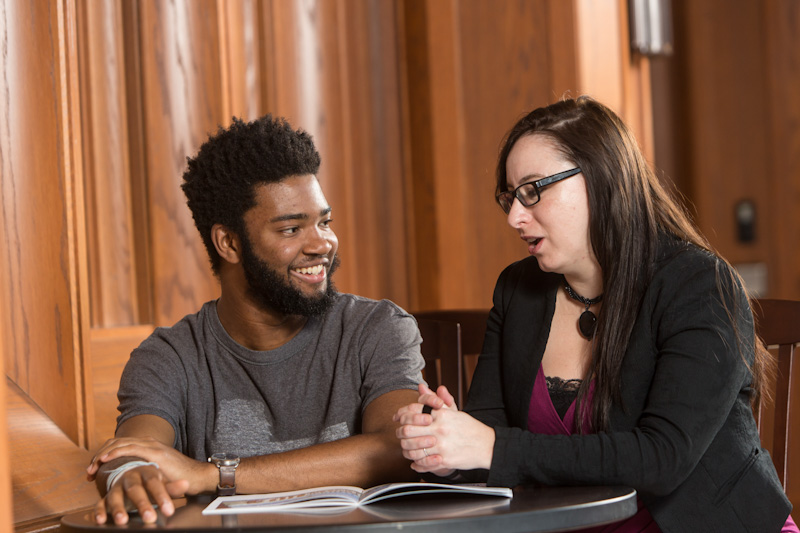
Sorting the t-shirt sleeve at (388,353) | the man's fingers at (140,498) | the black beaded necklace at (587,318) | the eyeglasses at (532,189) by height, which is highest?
the eyeglasses at (532,189)

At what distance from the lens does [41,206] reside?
195cm

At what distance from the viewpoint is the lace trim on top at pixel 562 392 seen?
5.06ft

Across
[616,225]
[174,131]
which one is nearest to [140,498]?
[616,225]

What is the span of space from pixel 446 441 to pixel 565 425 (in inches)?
13.9

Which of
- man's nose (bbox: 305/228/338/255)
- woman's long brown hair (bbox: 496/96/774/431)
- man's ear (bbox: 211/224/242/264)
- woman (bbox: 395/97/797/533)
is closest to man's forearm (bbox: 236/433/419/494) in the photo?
woman (bbox: 395/97/797/533)

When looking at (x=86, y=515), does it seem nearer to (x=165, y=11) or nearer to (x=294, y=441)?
(x=294, y=441)

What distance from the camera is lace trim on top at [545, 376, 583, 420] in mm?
1541

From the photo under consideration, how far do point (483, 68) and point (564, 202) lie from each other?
5.77ft

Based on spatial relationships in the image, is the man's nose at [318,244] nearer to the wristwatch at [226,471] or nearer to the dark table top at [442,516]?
the wristwatch at [226,471]

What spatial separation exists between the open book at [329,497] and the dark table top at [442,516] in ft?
0.04

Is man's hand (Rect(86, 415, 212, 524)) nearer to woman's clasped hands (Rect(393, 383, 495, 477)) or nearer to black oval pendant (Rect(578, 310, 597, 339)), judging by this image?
woman's clasped hands (Rect(393, 383, 495, 477))

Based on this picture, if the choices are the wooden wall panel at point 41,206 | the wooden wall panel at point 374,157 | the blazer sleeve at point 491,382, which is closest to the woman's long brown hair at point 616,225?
the blazer sleeve at point 491,382

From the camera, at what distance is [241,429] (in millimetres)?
1699

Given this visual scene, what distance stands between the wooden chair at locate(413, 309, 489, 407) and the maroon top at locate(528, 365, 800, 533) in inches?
15.3
